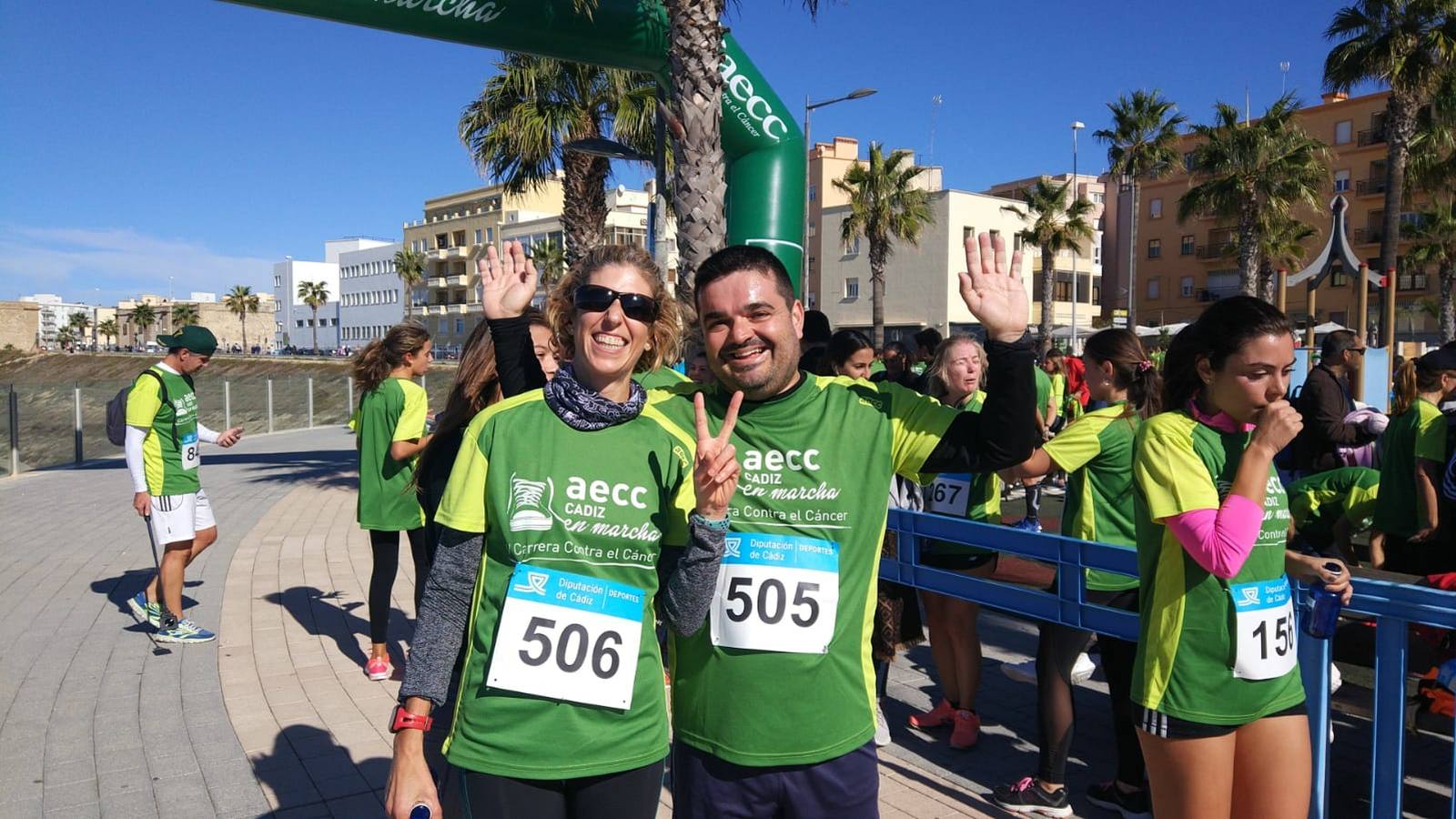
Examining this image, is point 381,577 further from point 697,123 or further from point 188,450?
→ point 697,123

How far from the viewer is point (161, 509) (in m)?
6.46

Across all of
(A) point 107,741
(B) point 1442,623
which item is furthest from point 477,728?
(A) point 107,741

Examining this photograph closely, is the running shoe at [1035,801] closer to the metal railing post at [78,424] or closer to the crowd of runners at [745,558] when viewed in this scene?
the crowd of runners at [745,558]

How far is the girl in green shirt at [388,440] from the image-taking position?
215 inches

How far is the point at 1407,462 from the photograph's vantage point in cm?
564

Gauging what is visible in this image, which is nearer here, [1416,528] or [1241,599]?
[1241,599]

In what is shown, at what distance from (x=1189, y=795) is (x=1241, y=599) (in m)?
0.53

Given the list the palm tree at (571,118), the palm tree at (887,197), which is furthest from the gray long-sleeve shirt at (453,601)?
the palm tree at (887,197)

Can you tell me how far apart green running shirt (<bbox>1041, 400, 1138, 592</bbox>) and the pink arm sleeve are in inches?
51.7

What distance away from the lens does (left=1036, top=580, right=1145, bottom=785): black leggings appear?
387 centimetres

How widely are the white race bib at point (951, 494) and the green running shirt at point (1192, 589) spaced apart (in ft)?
7.45

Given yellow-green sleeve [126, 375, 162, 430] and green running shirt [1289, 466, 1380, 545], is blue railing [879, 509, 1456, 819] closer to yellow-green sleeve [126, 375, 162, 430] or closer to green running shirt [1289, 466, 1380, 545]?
green running shirt [1289, 466, 1380, 545]

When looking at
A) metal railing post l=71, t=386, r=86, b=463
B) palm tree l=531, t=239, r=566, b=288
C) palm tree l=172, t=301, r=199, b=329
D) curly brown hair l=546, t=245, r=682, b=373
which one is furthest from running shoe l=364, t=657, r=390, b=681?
palm tree l=172, t=301, r=199, b=329

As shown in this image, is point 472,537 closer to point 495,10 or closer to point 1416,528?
point 1416,528
